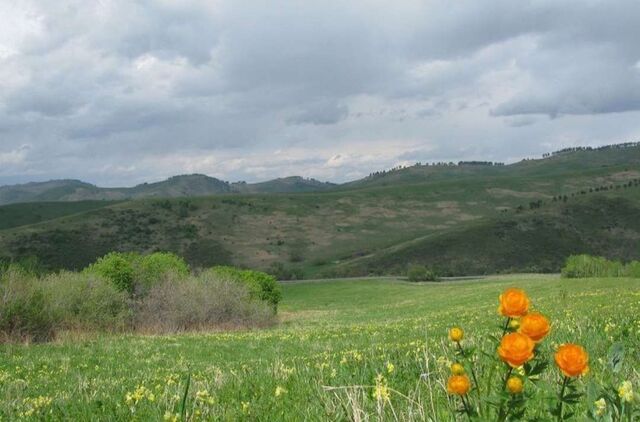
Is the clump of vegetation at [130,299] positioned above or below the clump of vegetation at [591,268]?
above

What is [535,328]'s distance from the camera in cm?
215

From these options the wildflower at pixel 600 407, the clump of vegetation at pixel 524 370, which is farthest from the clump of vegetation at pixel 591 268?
the clump of vegetation at pixel 524 370

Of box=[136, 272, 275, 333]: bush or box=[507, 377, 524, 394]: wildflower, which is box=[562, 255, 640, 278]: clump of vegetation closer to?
box=[136, 272, 275, 333]: bush

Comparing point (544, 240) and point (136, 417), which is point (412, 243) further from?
point (136, 417)

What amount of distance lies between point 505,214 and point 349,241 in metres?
51.2

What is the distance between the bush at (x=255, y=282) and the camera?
163 feet

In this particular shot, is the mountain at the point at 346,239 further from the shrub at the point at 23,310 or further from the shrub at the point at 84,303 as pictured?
the shrub at the point at 23,310

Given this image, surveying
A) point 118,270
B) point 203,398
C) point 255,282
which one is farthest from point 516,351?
point 255,282

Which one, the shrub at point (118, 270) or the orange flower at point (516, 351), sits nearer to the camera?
the orange flower at point (516, 351)

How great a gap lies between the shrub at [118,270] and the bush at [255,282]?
234 inches

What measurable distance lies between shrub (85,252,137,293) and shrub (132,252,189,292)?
0.58 metres

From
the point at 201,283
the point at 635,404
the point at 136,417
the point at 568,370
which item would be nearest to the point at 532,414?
the point at 635,404

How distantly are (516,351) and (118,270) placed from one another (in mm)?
44355

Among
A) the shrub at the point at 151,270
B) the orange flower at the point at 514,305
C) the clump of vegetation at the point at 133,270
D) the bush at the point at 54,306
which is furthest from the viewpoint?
the shrub at the point at 151,270
